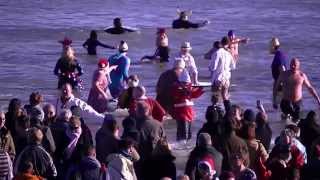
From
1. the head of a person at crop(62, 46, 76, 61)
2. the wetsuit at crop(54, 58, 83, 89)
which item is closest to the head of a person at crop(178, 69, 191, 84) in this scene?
the head of a person at crop(62, 46, 76, 61)

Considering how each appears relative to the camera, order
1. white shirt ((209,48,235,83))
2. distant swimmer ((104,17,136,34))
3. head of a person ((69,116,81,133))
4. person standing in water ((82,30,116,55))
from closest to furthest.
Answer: head of a person ((69,116,81,133)), white shirt ((209,48,235,83)), person standing in water ((82,30,116,55)), distant swimmer ((104,17,136,34))

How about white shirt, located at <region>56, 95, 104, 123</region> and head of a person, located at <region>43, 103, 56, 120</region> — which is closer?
head of a person, located at <region>43, 103, 56, 120</region>

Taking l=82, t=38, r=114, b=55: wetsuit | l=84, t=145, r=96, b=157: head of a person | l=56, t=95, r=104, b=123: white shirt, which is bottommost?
l=82, t=38, r=114, b=55: wetsuit

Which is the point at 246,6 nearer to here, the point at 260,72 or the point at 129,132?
the point at 260,72

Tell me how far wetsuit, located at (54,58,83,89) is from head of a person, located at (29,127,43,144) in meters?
9.03

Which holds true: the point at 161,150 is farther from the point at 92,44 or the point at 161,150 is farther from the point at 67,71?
the point at 92,44

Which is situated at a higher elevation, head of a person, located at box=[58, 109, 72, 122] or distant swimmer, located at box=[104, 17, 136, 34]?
head of a person, located at box=[58, 109, 72, 122]

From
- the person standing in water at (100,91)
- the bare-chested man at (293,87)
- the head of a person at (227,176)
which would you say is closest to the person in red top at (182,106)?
the person standing in water at (100,91)

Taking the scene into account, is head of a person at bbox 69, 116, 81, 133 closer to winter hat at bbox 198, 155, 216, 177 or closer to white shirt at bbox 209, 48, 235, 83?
winter hat at bbox 198, 155, 216, 177

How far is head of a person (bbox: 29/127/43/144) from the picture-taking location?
14953 mm

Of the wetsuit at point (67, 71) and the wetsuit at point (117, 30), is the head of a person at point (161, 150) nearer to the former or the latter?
the wetsuit at point (67, 71)

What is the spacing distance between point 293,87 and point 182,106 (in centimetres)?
258

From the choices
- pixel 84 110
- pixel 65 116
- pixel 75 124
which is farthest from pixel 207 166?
pixel 84 110

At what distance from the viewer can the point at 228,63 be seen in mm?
24172
